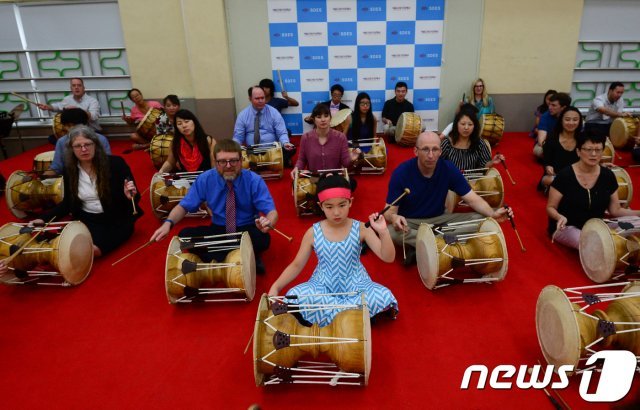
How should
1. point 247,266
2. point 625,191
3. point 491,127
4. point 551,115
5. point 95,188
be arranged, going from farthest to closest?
1. point 491,127
2. point 551,115
3. point 625,191
4. point 95,188
5. point 247,266

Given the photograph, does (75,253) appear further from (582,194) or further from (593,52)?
(593,52)

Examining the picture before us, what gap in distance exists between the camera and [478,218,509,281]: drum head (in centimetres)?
303

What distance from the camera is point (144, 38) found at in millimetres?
7473

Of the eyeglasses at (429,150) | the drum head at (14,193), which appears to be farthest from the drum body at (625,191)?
the drum head at (14,193)

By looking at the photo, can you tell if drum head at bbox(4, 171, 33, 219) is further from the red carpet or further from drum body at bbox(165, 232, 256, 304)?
drum body at bbox(165, 232, 256, 304)

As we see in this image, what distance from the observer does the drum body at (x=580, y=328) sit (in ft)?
7.07

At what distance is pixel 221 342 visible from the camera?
2.75m

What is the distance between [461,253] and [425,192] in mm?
647

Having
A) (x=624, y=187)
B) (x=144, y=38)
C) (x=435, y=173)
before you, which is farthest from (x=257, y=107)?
(x=624, y=187)

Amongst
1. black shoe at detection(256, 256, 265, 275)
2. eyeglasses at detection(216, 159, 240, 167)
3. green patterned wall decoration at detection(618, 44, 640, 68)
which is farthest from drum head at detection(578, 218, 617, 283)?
green patterned wall decoration at detection(618, 44, 640, 68)

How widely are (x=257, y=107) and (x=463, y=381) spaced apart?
162 inches

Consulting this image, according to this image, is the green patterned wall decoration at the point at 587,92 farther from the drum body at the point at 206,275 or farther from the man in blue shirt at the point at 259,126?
the drum body at the point at 206,275

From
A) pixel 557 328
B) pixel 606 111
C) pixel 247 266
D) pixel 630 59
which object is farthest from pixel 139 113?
pixel 630 59

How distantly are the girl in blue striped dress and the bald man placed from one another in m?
0.63
